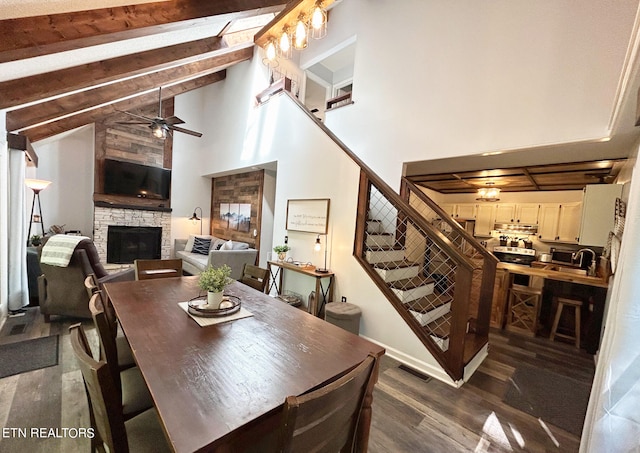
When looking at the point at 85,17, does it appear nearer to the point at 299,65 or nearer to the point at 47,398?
the point at 47,398

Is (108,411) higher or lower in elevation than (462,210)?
lower

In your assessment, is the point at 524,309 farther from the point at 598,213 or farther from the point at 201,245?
the point at 201,245

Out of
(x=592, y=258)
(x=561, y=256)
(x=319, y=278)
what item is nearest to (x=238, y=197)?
(x=319, y=278)

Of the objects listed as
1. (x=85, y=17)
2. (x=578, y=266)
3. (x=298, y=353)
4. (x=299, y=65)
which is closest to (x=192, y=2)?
(x=85, y=17)

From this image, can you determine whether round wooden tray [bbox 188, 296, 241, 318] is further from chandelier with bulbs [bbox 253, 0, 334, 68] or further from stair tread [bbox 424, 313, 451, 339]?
chandelier with bulbs [bbox 253, 0, 334, 68]

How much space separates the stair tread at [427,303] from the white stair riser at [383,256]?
2.02 feet

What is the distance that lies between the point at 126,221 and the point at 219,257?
3580 mm

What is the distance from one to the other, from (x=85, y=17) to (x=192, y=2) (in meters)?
0.77

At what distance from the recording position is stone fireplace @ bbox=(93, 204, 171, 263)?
231 inches

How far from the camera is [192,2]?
2.05 meters

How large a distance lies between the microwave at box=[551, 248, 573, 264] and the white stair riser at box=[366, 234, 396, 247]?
126 inches

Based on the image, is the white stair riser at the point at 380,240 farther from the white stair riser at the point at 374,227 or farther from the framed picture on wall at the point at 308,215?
the framed picture on wall at the point at 308,215

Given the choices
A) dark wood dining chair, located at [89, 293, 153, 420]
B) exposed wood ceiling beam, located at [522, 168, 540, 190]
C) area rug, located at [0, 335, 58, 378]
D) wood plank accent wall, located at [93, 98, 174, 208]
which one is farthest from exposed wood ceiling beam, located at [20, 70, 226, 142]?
exposed wood ceiling beam, located at [522, 168, 540, 190]

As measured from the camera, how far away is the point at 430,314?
2.81m
